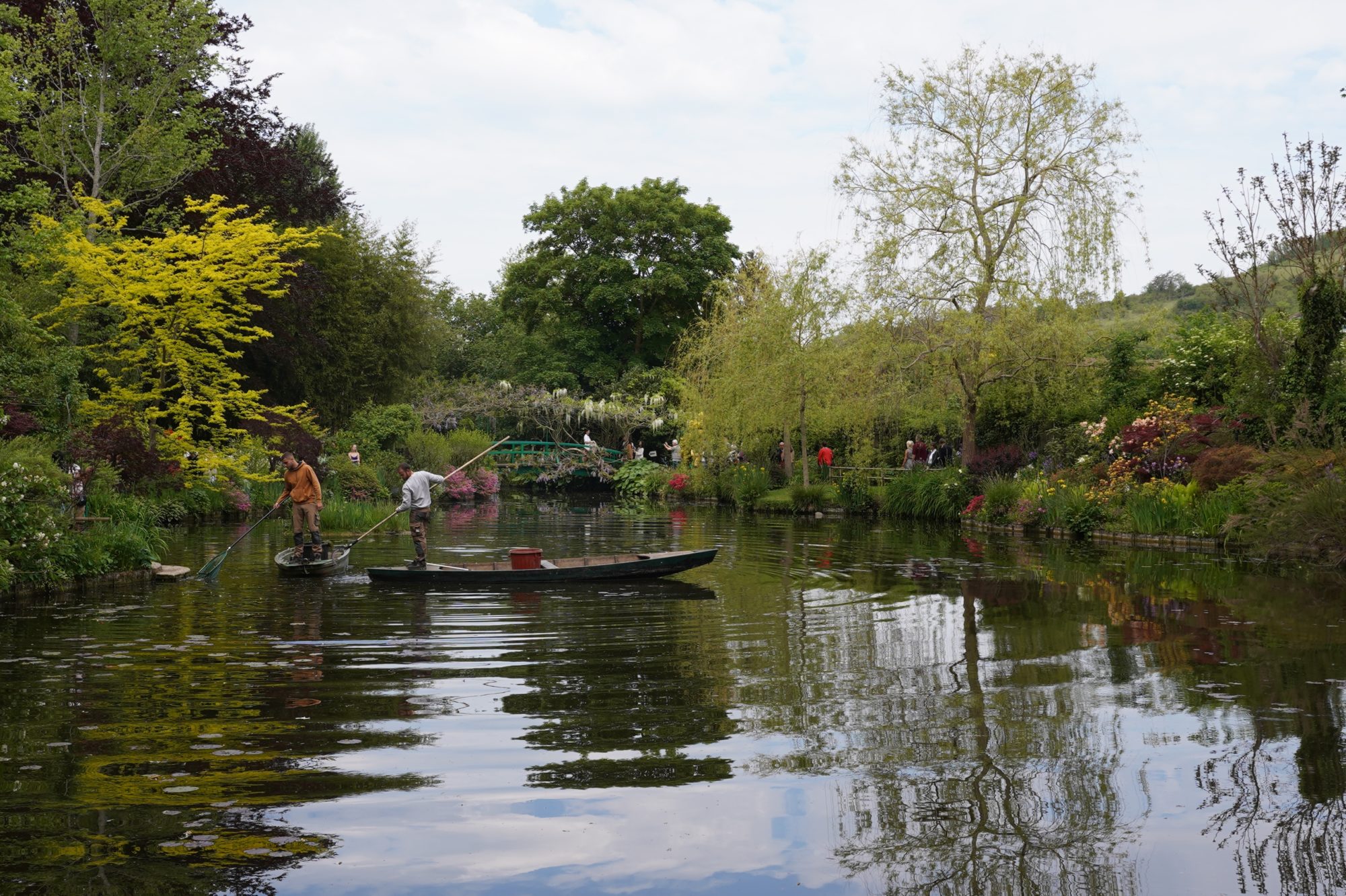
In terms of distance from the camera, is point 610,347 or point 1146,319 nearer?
point 1146,319

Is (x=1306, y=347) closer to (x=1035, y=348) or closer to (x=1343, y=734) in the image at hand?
(x=1035, y=348)

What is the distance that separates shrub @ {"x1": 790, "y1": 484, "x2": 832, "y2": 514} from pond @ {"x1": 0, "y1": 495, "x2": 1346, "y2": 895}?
17.8 meters

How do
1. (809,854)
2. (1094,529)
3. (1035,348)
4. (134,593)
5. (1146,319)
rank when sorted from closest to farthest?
(809,854) → (134,593) → (1094,529) → (1035,348) → (1146,319)

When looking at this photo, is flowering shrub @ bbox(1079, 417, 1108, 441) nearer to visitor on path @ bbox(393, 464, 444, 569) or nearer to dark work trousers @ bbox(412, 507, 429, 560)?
visitor on path @ bbox(393, 464, 444, 569)

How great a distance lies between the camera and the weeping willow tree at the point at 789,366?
2955 cm

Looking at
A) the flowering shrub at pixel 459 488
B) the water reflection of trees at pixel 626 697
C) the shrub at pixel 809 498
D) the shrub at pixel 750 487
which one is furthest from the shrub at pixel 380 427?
the water reflection of trees at pixel 626 697

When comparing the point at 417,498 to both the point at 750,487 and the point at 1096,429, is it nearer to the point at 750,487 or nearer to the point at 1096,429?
the point at 1096,429

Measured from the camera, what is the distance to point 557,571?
15062 millimetres

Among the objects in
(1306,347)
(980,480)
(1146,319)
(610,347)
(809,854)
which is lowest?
(809,854)

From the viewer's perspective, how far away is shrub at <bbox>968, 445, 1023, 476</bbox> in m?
27.7

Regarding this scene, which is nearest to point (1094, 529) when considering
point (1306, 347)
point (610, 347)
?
point (1306, 347)

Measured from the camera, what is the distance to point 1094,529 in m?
21.5

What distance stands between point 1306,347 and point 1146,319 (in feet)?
26.0

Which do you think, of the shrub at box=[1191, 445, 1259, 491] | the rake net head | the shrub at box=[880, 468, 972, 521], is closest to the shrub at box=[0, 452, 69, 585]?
the rake net head
